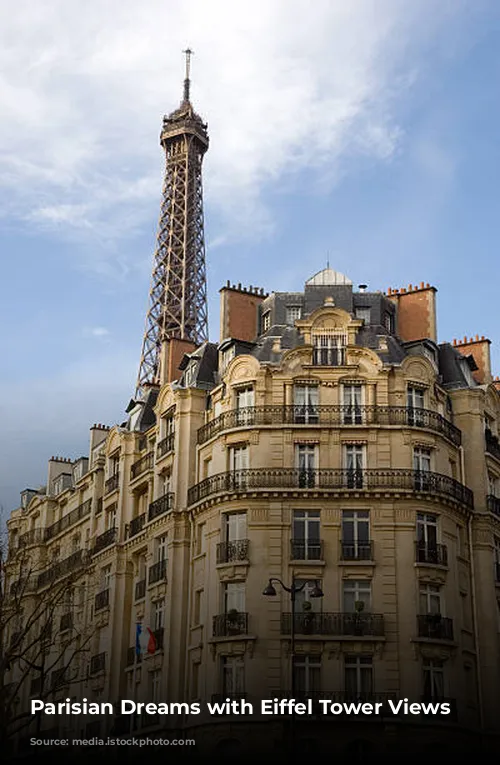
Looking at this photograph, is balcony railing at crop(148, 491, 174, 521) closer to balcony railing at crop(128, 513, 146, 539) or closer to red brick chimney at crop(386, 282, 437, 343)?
balcony railing at crop(128, 513, 146, 539)

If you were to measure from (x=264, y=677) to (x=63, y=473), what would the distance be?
1058 inches

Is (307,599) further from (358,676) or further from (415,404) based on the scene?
(415,404)

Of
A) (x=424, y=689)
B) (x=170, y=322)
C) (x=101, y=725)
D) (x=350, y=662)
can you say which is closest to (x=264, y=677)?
(x=350, y=662)

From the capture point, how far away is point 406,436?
4072cm

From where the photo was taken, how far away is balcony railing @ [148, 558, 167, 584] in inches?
1674

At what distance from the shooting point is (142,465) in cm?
4750

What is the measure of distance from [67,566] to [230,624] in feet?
55.5

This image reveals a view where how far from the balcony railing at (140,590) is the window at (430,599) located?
11153 mm

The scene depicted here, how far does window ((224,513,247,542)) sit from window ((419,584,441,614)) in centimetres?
621

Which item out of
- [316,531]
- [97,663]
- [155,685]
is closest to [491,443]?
[316,531]

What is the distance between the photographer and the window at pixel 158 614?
42250mm

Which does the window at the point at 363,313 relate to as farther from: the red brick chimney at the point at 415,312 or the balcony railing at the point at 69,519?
the balcony railing at the point at 69,519

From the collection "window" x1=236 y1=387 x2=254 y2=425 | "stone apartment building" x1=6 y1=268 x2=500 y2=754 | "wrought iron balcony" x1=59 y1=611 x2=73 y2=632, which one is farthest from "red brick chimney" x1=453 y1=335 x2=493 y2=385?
"wrought iron balcony" x1=59 y1=611 x2=73 y2=632

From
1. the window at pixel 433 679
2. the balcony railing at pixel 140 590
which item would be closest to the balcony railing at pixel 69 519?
the balcony railing at pixel 140 590
